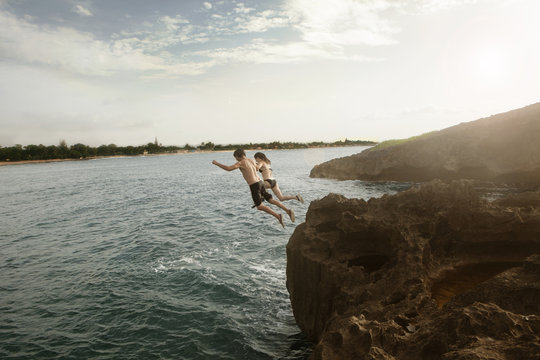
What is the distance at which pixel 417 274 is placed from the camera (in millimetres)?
6340

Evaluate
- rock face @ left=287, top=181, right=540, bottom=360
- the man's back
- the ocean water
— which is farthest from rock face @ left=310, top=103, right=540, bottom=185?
the man's back

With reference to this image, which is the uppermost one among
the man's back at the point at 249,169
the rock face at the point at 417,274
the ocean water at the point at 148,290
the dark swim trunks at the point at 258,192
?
the man's back at the point at 249,169

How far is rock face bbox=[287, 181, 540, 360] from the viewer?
12.8ft

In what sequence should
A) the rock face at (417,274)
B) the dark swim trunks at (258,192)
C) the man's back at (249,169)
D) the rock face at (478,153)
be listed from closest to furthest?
1. the rock face at (417,274)
2. the man's back at (249,169)
3. the dark swim trunks at (258,192)
4. the rock face at (478,153)

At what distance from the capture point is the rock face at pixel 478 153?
24969 millimetres

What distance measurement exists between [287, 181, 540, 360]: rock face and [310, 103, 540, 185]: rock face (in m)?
20.3

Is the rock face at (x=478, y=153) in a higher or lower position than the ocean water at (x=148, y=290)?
higher

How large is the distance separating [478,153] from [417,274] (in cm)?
2740

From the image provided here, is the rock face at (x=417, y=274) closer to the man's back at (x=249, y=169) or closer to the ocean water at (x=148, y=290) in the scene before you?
the man's back at (x=249, y=169)

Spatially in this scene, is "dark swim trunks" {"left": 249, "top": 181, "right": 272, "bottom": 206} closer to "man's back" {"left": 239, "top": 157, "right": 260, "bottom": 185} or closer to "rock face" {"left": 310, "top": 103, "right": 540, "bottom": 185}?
"man's back" {"left": 239, "top": 157, "right": 260, "bottom": 185}

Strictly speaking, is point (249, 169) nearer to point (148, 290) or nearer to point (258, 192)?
point (258, 192)

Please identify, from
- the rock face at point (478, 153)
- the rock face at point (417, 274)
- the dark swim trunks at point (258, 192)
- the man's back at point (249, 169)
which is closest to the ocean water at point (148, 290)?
the rock face at point (417, 274)

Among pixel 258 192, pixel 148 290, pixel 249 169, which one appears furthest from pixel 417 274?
pixel 148 290

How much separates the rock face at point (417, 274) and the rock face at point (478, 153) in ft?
66.5
